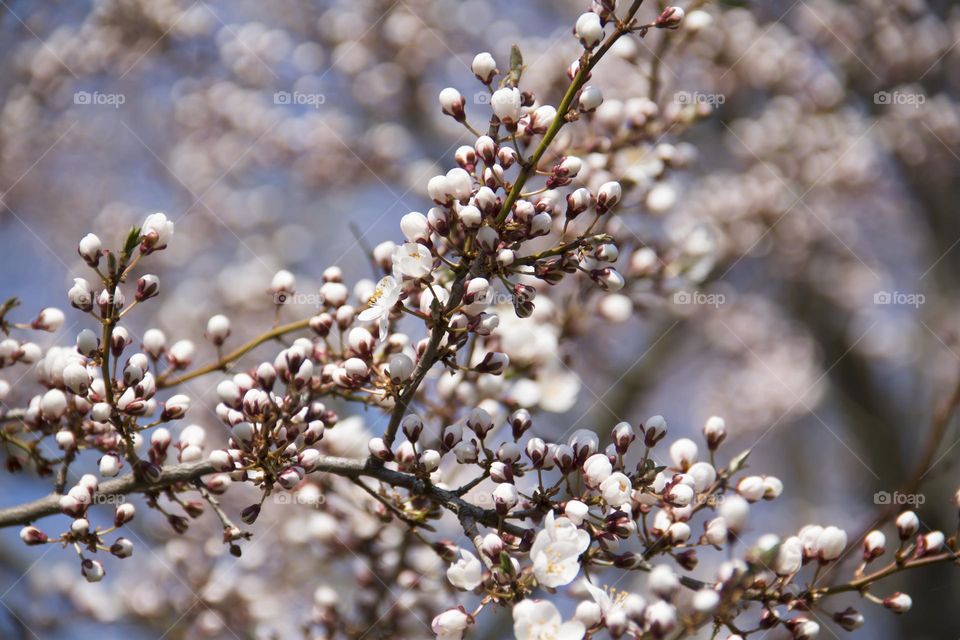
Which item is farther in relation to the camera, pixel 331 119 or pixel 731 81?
pixel 331 119

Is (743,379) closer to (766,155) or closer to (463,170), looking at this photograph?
(766,155)

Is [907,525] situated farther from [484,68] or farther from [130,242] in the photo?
[130,242]

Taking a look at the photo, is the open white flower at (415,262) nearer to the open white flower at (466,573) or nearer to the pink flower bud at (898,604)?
the open white flower at (466,573)

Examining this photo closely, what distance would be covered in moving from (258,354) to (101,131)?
94.6 inches

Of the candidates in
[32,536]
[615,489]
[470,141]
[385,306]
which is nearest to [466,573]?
[615,489]

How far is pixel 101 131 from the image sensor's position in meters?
6.57

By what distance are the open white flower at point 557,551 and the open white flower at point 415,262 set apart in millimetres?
536

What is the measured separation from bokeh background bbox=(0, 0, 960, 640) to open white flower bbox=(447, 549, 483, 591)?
2.34 meters

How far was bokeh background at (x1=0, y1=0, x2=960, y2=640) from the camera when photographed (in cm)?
492

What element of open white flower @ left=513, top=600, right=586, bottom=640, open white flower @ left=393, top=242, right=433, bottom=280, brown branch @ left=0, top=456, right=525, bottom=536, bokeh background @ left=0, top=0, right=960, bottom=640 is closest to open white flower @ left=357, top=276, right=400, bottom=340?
open white flower @ left=393, top=242, right=433, bottom=280

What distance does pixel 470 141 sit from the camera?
5.08 meters

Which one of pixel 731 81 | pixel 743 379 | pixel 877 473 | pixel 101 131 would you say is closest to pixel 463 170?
pixel 731 81

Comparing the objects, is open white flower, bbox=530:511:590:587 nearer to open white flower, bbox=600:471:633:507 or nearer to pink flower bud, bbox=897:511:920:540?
open white flower, bbox=600:471:633:507

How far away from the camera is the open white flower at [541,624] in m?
Answer: 1.45
